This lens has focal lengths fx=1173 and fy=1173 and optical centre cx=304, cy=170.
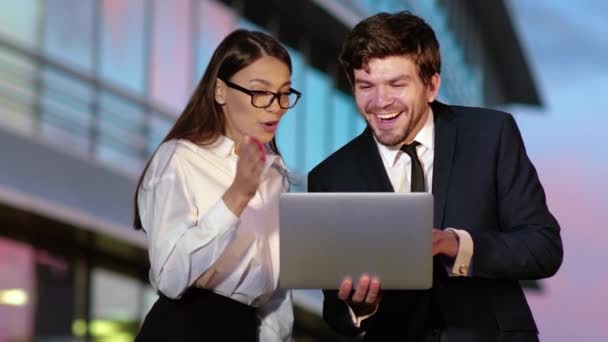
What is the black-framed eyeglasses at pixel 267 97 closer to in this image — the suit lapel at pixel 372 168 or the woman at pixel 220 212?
the woman at pixel 220 212

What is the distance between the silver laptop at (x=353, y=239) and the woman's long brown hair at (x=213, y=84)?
68 cm

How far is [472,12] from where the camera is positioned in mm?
31797

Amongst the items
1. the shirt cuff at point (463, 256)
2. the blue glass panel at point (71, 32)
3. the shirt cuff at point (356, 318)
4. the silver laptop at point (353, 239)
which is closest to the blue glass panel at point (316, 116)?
Answer: the blue glass panel at point (71, 32)

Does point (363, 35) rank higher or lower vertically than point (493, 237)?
higher

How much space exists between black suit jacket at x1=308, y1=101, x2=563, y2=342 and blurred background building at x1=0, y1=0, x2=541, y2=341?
8.74 metres

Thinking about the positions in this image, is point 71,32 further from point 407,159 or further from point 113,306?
point 407,159

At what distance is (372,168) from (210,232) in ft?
1.98

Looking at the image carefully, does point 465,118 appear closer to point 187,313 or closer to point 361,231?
point 361,231

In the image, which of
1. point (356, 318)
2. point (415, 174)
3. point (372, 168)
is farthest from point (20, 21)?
point (356, 318)

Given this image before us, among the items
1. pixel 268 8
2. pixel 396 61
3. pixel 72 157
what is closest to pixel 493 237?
pixel 396 61

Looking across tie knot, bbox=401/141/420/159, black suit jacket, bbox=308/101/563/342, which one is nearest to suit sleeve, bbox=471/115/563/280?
black suit jacket, bbox=308/101/563/342

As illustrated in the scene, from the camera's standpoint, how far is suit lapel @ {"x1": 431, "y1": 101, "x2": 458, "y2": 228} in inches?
141

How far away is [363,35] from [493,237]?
2.42 ft

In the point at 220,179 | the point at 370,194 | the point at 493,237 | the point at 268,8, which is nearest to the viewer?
the point at 370,194
